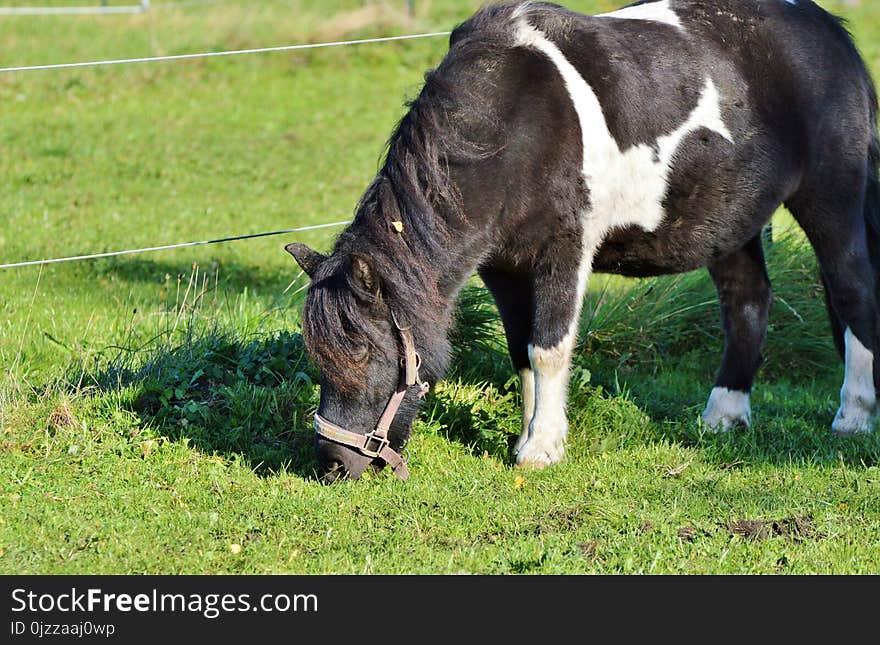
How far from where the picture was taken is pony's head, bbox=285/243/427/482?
4.97m

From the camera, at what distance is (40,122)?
14.0 m

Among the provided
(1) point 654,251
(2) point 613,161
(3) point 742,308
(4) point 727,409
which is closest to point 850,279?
(3) point 742,308

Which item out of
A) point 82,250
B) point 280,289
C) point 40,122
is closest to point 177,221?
point 82,250

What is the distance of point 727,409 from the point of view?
21.4 feet

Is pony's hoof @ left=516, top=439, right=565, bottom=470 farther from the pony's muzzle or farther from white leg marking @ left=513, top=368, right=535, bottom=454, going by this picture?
the pony's muzzle

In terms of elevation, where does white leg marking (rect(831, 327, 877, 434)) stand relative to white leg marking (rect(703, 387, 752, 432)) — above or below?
above

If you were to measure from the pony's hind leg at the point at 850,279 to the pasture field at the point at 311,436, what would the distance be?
28 centimetres

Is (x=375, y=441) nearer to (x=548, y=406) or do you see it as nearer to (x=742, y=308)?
(x=548, y=406)

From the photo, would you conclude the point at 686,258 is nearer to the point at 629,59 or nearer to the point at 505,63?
the point at 629,59

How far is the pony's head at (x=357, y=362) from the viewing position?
16.3 ft

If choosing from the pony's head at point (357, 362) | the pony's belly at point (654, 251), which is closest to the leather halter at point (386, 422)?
the pony's head at point (357, 362)

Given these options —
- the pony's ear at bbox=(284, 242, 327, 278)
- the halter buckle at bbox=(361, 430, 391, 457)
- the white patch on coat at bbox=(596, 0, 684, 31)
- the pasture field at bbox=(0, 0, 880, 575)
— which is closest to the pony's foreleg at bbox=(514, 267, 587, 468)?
the pasture field at bbox=(0, 0, 880, 575)

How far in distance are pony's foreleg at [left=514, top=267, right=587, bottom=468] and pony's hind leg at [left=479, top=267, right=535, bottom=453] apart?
0.57 feet
